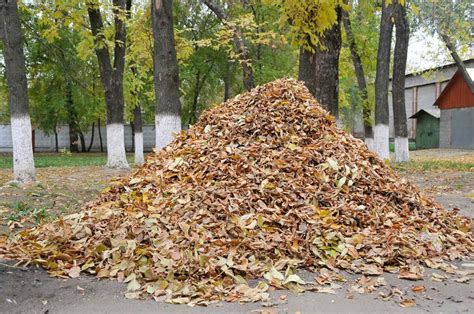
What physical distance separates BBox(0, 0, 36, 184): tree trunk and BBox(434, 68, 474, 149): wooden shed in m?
20.8

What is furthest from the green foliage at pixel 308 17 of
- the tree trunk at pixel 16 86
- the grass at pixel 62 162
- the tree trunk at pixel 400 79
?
the grass at pixel 62 162

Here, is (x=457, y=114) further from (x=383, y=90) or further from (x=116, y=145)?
(x=116, y=145)

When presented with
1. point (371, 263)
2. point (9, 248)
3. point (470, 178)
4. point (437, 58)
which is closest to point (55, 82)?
point (437, 58)

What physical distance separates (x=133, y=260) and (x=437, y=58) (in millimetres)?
16137

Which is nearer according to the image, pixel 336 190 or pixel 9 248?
pixel 9 248

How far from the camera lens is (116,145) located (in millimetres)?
11031

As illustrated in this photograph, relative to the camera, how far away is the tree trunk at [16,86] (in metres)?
7.23

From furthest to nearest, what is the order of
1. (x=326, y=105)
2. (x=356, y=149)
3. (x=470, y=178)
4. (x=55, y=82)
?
(x=55, y=82)
(x=470, y=178)
(x=326, y=105)
(x=356, y=149)

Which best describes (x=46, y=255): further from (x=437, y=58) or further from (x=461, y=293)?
(x=437, y=58)

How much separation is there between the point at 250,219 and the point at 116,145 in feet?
25.7

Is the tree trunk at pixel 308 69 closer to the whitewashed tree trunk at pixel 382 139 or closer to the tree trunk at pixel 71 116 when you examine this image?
the whitewashed tree trunk at pixel 382 139

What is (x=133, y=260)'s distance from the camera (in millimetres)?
3395

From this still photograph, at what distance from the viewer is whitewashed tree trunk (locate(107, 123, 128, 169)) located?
35.9ft

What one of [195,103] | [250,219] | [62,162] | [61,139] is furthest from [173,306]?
[61,139]
